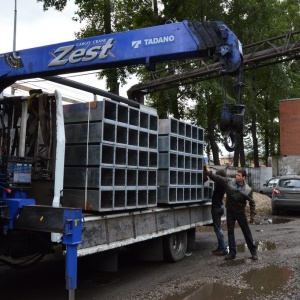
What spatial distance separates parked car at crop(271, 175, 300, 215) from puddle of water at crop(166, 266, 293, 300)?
9.73 metres

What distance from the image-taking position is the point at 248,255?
894cm

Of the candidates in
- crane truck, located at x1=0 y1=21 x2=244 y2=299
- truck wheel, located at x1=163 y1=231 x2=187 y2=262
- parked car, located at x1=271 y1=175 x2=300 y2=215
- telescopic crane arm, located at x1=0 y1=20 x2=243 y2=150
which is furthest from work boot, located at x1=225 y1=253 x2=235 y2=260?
parked car, located at x1=271 y1=175 x2=300 y2=215

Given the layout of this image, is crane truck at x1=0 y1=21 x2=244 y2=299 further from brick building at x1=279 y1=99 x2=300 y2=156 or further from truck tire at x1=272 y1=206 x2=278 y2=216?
brick building at x1=279 y1=99 x2=300 y2=156

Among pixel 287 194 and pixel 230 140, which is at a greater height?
pixel 230 140

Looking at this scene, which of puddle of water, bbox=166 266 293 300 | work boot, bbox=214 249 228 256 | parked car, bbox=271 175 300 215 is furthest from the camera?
parked car, bbox=271 175 300 215

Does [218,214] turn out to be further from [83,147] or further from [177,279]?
[83,147]

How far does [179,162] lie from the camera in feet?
26.3

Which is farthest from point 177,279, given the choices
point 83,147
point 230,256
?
point 83,147

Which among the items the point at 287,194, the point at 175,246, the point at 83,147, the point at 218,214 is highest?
the point at 83,147

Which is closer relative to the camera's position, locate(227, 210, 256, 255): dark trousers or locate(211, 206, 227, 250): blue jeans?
locate(227, 210, 256, 255): dark trousers

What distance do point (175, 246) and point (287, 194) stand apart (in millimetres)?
9730

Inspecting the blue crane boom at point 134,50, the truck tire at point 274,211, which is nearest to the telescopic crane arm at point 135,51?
the blue crane boom at point 134,50

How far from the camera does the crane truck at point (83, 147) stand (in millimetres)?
5086

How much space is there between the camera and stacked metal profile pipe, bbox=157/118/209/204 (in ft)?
24.8
